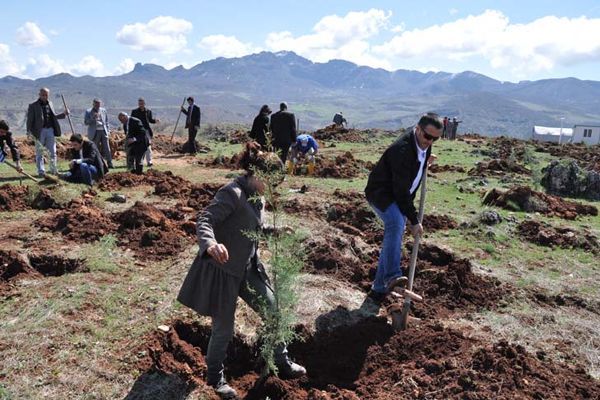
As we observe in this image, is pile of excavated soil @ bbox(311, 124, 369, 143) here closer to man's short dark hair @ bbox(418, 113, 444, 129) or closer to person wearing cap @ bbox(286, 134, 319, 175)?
person wearing cap @ bbox(286, 134, 319, 175)

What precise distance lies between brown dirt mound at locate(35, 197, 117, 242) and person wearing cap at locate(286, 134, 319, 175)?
19.9 feet

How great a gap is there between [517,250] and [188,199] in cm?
611

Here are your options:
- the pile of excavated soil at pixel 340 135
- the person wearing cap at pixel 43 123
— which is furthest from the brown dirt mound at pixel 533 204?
the pile of excavated soil at pixel 340 135

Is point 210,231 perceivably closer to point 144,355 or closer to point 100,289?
point 144,355

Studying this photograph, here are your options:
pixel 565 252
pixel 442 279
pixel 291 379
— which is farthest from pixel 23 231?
pixel 565 252

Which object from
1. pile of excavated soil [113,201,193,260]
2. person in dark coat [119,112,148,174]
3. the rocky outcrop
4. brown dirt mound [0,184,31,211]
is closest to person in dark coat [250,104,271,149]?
person in dark coat [119,112,148,174]

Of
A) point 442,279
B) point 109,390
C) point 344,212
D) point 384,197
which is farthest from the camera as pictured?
point 344,212

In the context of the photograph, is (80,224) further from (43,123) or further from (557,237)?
(557,237)

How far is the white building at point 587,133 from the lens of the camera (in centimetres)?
5769

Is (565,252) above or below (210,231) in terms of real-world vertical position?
below

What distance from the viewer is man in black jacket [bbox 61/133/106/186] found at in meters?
10.4

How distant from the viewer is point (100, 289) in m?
5.62

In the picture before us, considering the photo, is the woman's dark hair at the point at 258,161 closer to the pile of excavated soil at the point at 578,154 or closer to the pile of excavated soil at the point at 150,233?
the pile of excavated soil at the point at 150,233

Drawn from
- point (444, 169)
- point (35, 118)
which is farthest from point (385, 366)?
point (444, 169)
